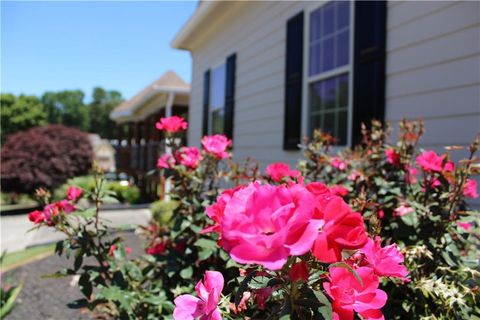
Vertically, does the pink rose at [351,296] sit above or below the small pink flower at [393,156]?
below

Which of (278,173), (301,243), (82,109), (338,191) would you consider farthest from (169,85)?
(82,109)

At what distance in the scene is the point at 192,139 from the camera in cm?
997

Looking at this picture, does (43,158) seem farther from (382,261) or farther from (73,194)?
(382,261)

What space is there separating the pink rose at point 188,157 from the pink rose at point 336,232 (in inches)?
69.5

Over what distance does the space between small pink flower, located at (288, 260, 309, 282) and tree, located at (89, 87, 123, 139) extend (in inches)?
3252

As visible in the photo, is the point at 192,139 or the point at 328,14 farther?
the point at 192,139

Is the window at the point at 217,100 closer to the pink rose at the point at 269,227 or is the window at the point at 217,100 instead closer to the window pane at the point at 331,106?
the window pane at the point at 331,106

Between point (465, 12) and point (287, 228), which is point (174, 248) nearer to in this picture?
point (287, 228)

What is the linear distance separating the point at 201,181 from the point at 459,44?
2.15 metres

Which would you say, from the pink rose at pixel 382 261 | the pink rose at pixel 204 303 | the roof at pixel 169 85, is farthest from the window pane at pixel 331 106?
the roof at pixel 169 85

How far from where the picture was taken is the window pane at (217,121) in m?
8.27

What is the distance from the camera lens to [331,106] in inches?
186

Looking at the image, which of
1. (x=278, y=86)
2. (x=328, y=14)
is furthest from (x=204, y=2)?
(x=328, y=14)

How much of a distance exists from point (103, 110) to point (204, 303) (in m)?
92.0
